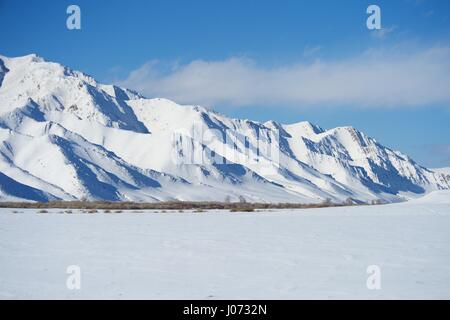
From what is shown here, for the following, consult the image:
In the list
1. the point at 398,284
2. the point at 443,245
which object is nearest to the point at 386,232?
the point at 443,245

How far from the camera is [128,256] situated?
15.1 meters

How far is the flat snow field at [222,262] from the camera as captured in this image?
36.0 ft

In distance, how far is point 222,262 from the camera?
46.5 ft

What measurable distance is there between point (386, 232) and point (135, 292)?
1410 centimetres

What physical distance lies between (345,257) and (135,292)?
679 cm

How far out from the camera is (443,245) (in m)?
17.8

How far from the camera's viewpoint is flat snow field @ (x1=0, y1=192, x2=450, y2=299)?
11.0 metres

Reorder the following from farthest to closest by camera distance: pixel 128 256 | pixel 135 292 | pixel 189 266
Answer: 1. pixel 128 256
2. pixel 189 266
3. pixel 135 292
